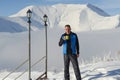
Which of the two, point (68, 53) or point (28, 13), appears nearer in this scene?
point (68, 53)

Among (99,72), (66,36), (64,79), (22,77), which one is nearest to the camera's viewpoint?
(66,36)

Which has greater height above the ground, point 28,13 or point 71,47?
point 28,13

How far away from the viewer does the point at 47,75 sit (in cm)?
1952

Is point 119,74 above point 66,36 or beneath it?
beneath

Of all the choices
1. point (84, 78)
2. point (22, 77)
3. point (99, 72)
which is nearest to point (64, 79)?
point (84, 78)

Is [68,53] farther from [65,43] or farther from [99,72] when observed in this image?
[99,72]

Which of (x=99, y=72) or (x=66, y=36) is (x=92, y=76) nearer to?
(x=99, y=72)

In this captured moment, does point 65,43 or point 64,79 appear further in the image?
point 64,79

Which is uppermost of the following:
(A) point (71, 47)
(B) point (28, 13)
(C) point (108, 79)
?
(B) point (28, 13)

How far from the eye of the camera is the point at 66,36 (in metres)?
15.9

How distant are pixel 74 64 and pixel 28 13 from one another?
2.81 m

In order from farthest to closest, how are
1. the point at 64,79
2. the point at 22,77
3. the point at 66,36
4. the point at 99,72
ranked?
the point at 22,77
the point at 99,72
the point at 64,79
the point at 66,36

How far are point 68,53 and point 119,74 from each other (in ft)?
8.45

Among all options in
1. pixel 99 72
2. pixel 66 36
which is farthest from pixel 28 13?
pixel 99 72
